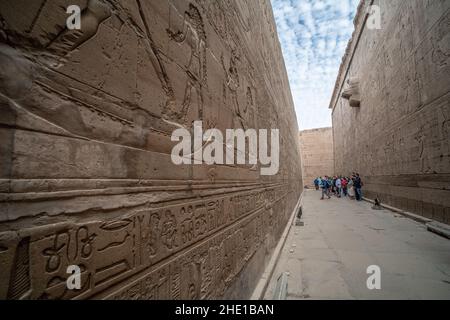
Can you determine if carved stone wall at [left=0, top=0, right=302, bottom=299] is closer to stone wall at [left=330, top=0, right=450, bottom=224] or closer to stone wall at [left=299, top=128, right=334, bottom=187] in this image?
stone wall at [left=330, top=0, right=450, bottom=224]

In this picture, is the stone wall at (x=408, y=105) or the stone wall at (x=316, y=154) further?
the stone wall at (x=316, y=154)

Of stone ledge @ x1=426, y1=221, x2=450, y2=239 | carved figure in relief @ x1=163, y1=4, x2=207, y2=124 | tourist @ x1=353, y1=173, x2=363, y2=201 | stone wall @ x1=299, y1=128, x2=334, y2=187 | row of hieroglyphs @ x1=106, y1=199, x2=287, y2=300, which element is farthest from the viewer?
stone wall @ x1=299, y1=128, x2=334, y2=187

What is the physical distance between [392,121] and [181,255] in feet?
34.0

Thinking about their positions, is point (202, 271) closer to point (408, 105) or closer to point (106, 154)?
point (106, 154)

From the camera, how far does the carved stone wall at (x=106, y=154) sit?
65 cm

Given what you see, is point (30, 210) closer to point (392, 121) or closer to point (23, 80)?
point (23, 80)

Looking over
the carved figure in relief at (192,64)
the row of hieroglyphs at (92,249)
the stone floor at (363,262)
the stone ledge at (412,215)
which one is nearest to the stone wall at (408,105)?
the stone ledge at (412,215)

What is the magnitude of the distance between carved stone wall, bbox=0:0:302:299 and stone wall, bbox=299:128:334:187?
28.4 metres

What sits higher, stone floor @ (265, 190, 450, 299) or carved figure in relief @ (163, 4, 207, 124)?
carved figure in relief @ (163, 4, 207, 124)

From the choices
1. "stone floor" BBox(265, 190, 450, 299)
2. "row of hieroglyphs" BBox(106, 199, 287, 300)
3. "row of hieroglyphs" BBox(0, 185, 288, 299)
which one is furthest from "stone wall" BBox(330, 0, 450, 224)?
"row of hieroglyphs" BBox(0, 185, 288, 299)

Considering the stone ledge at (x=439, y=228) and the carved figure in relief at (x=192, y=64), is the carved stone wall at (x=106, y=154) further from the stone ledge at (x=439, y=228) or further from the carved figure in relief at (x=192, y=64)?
the stone ledge at (x=439, y=228)

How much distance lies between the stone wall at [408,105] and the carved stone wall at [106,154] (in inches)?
260

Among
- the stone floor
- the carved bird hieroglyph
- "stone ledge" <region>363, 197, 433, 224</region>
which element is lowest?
the stone floor

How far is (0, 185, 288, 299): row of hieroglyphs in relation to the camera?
632 mm
